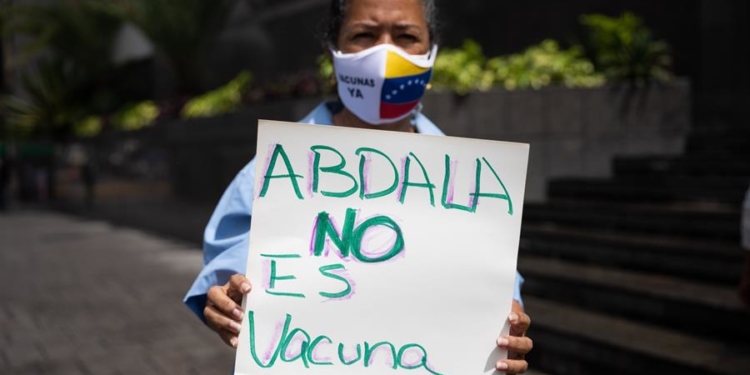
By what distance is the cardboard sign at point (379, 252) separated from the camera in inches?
61.5

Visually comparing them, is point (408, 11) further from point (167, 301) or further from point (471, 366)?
point (167, 301)

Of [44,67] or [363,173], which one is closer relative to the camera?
[363,173]

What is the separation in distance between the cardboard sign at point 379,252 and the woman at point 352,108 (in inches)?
3.4

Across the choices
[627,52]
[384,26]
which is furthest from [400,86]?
[627,52]

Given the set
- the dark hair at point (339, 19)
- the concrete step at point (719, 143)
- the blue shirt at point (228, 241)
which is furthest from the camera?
the concrete step at point (719, 143)

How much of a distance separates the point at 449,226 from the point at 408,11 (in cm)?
56

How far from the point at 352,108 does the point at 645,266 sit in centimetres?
397

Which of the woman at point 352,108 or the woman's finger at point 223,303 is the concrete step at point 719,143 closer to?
the woman at point 352,108

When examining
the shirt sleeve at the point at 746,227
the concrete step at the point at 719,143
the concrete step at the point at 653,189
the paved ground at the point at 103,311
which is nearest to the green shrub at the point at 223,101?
the paved ground at the point at 103,311

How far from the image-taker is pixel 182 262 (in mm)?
9000

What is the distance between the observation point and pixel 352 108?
1946 millimetres

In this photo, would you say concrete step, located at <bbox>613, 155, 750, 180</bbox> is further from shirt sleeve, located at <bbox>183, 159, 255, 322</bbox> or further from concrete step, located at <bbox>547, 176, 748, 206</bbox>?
shirt sleeve, located at <bbox>183, 159, 255, 322</bbox>

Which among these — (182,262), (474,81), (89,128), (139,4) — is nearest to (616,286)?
(474,81)

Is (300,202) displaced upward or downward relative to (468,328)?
upward
